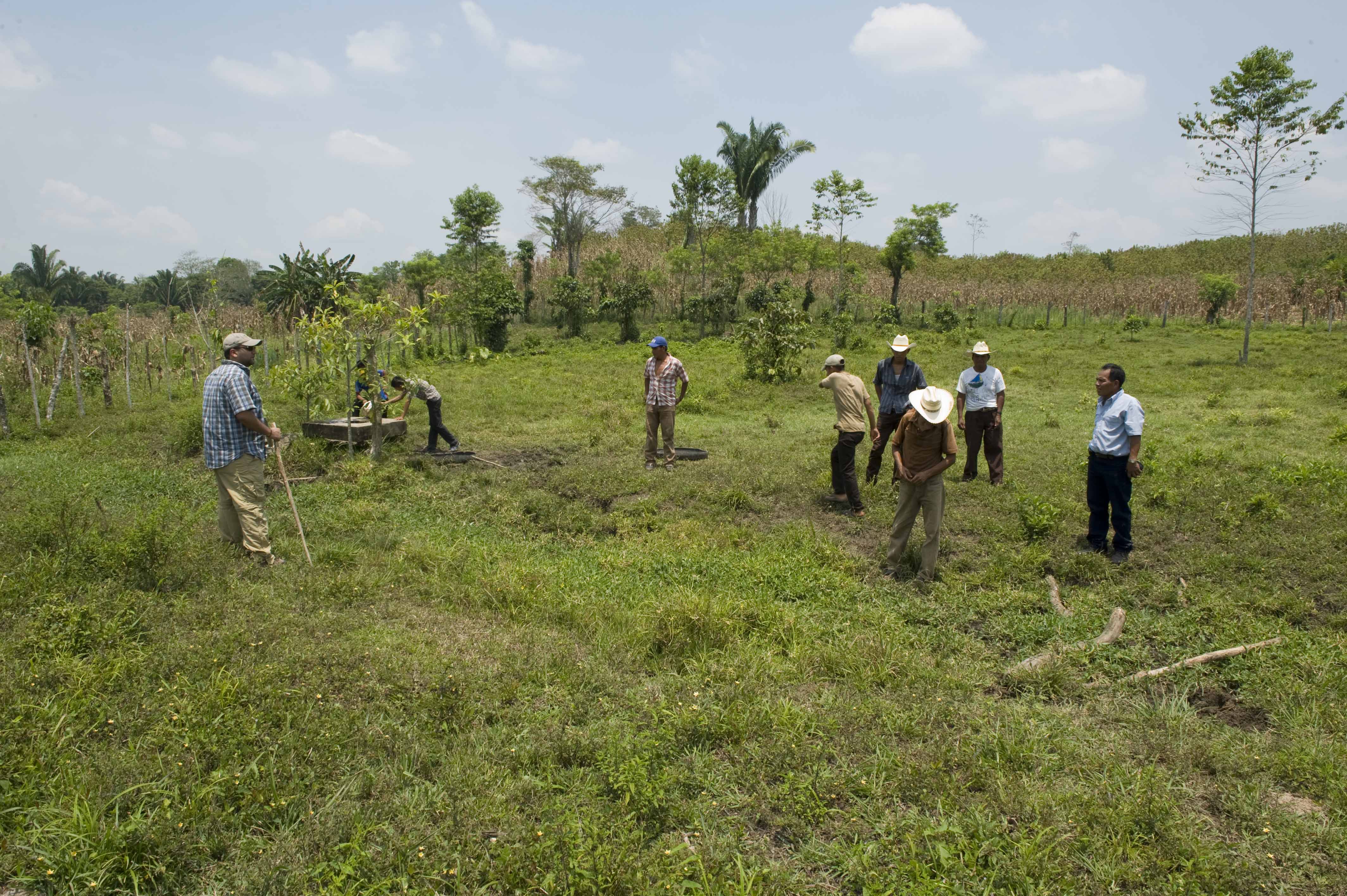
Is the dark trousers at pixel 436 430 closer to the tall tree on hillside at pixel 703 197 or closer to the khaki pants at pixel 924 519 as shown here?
the khaki pants at pixel 924 519

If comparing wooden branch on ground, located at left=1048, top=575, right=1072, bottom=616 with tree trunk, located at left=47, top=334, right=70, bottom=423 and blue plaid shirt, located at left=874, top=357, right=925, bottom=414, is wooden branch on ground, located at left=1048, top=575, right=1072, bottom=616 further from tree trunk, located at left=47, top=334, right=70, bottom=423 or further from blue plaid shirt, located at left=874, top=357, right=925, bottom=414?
tree trunk, located at left=47, top=334, right=70, bottom=423

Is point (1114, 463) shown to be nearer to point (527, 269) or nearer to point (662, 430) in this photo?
point (662, 430)

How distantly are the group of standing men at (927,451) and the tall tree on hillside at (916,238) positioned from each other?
21.9 meters

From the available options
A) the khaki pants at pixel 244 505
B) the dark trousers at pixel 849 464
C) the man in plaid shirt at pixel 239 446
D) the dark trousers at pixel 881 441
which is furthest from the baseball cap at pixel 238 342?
the dark trousers at pixel 881 441

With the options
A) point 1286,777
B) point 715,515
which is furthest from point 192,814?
point 715,515

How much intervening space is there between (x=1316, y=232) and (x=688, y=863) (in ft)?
176

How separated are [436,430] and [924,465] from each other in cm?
732

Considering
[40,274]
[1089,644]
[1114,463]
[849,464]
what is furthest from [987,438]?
[40,274]

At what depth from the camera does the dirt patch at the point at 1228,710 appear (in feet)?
14.5

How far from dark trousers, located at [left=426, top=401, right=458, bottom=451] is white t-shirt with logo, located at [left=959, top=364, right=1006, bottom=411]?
6913 mm

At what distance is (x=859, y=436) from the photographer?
804 cm

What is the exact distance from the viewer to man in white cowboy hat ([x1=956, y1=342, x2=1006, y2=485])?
352 inches

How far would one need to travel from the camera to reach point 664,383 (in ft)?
33.0

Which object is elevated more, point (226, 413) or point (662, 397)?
point (226, 413)
